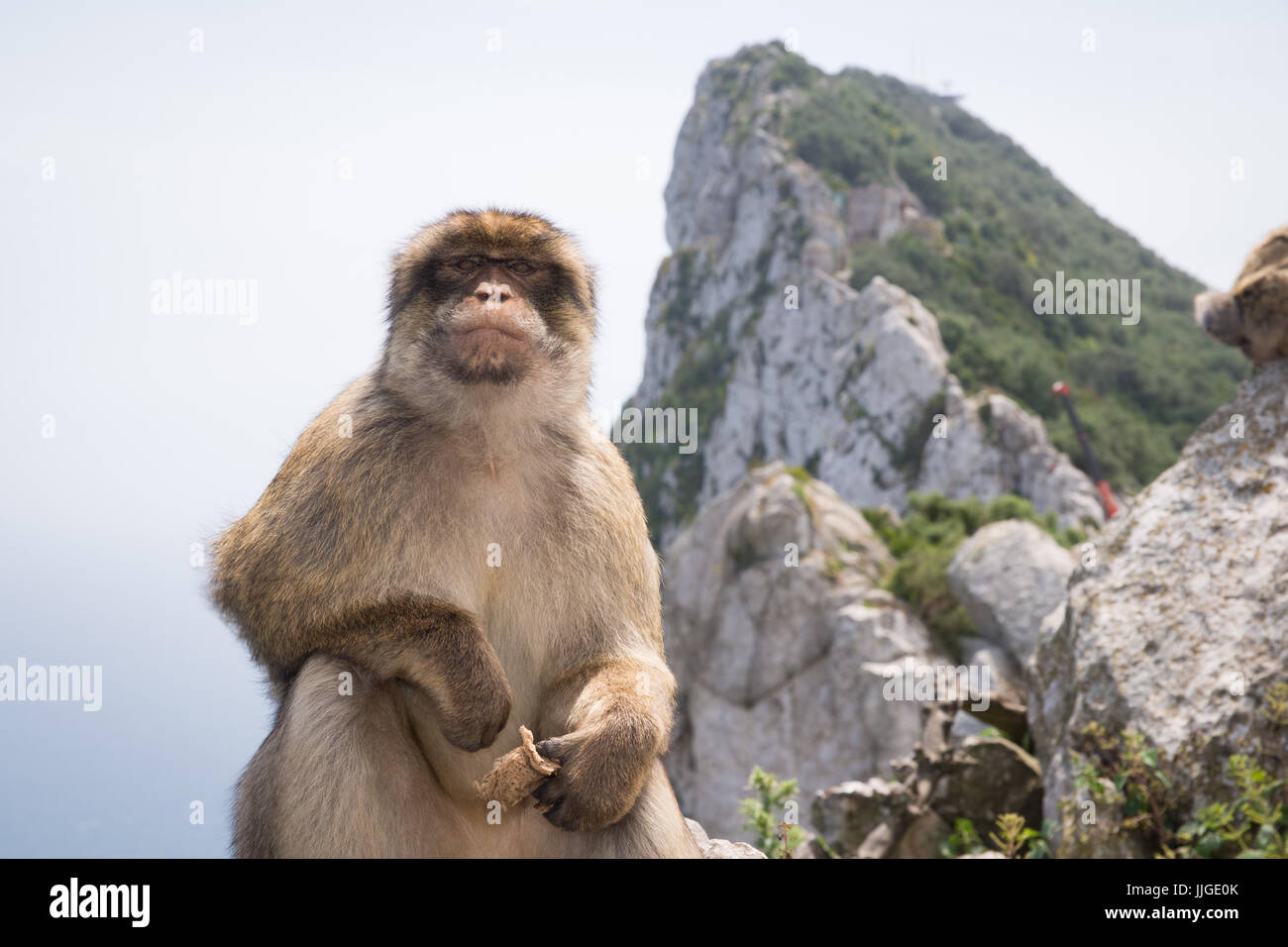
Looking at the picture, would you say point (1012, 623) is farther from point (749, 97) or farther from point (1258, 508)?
point (749, 97)

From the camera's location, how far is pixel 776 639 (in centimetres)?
2073

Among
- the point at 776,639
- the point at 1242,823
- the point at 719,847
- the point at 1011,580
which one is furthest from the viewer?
the point at 776,639

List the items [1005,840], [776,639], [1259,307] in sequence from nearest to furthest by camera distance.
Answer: [1259,307]
[1005,840]
[776,639]

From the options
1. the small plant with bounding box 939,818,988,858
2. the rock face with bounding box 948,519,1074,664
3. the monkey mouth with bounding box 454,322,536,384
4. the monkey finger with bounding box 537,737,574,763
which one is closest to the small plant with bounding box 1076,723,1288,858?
the small plant with bounding box 939,818,988,858

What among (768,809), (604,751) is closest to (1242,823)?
(768,809)

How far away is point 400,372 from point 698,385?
170 ft

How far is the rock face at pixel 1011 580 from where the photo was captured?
1689cm

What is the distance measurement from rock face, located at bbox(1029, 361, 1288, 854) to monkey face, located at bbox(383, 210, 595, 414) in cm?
295

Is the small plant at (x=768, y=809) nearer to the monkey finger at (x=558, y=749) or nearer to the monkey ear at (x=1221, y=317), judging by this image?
the monkey finger at (x=558, y=749)

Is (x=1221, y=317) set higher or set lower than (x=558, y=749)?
higher

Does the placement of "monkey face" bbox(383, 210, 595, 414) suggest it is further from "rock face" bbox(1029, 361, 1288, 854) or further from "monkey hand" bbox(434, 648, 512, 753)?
"rock face" bbox(1029, 361, 1288, 854)

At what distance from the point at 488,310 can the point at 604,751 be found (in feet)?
3.49

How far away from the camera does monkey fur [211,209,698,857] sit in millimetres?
2340

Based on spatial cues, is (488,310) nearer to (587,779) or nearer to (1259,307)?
(587,779)
